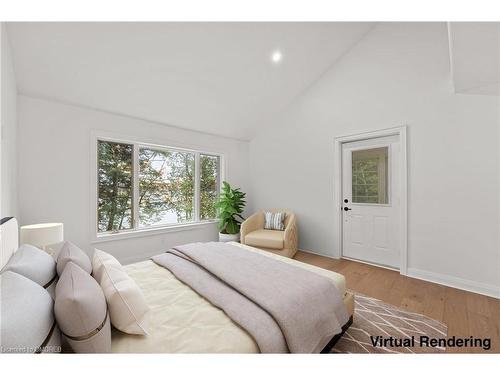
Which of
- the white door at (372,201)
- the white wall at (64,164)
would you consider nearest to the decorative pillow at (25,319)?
the white wall at (64,164)

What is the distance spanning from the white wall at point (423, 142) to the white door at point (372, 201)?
0.20 meters

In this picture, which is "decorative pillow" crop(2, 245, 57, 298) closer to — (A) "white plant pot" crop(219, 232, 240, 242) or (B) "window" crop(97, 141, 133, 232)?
(B) "window" crop(97, 141, 133, 232)

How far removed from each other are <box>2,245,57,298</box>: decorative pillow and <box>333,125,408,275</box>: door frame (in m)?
3.39

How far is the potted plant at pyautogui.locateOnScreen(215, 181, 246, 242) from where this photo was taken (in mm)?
4066

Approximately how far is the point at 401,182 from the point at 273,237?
1913 mm

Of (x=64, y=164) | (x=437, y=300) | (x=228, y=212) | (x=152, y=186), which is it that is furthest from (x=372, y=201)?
(x=64, y=164)

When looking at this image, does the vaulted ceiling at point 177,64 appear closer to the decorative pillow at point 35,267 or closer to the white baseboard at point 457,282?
the decorative pillow at point 35,267

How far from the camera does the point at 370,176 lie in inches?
129

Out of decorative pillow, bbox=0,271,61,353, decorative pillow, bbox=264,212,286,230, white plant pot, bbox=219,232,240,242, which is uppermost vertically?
decorative pillow, bbox=0,271,61,353

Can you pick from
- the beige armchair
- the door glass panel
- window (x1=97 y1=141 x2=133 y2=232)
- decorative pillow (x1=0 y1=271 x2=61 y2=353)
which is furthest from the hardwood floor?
window (x1=97 y1=141 x2=133 y2=232)

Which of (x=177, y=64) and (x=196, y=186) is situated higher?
(x=177, y=64)

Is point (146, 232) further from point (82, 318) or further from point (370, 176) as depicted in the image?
point (370, 176)

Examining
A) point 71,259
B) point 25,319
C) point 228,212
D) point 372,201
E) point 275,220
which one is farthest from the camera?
point 228,212

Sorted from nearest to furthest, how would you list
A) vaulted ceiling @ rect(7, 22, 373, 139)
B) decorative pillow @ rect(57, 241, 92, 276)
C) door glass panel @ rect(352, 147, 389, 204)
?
1. decorative pillow @ rect(57, 241, 92, 276)
2. vaulted ceiling @ rect(7, 22, 373, 139)
3. door glass panel @ rect(352, 147, 389, 204)
